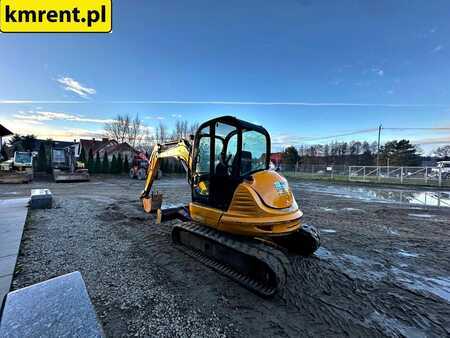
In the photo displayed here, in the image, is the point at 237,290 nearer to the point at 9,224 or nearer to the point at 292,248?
the point at 292,248

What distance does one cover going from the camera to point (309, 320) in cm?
259

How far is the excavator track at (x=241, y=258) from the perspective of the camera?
117 inches

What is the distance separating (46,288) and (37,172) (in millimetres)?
26945

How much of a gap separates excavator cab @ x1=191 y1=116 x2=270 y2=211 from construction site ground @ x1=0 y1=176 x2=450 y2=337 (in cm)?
125

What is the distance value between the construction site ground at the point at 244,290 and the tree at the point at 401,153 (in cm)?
3872

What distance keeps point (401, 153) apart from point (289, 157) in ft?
59.2

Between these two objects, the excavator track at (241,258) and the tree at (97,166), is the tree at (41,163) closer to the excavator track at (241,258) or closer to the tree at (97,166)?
the tree at (97,166)

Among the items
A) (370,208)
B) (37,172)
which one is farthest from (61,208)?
(37,172)

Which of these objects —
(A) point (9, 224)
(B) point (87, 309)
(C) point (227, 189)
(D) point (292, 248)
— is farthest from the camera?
(A) point (9, 224)

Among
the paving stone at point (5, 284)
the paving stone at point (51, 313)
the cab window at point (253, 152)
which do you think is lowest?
the paving stone at point (5, 284)

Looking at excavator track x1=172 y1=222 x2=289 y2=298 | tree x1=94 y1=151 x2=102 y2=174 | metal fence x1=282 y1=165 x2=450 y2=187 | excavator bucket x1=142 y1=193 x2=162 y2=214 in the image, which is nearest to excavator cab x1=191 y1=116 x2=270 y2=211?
excavator track x1=172 y1=222 x2=289 y2=298

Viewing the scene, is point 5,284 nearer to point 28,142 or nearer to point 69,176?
point 69,176

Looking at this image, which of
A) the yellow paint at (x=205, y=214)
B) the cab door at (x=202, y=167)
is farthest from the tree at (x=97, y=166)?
the yellow paint at (x=205, y=214)

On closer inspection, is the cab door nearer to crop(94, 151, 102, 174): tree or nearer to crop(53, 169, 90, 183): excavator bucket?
crop(53, 169, 90, 183): excavator bucket
